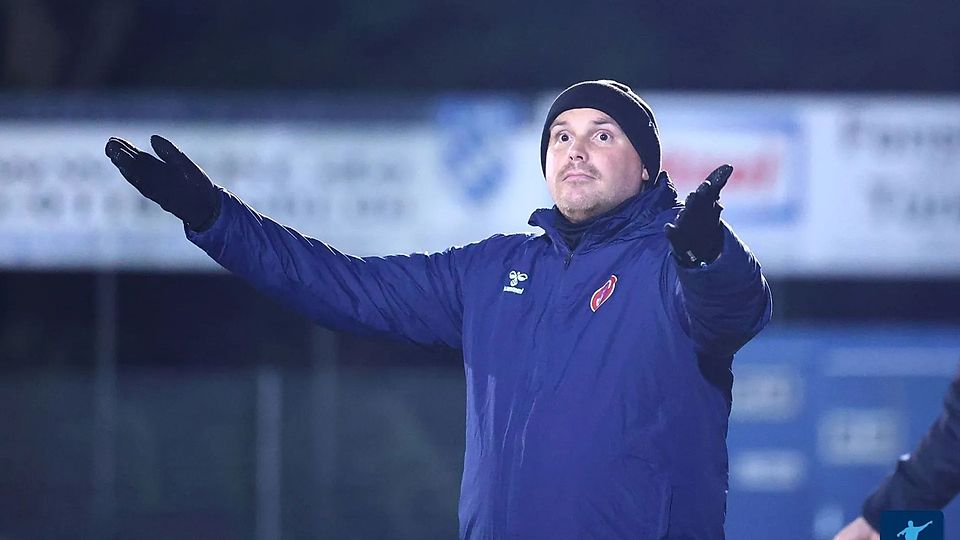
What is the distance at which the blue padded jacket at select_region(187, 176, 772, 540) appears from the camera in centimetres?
322

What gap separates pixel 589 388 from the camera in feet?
10.7

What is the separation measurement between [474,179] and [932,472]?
20.8 ft

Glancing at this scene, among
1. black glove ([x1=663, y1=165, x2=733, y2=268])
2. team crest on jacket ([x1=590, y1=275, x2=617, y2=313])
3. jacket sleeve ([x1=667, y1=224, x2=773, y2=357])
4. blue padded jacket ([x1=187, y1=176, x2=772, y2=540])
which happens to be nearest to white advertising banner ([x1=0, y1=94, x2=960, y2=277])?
blue padded jacket ([x1=187, y1=176, x2=772, y2=540])

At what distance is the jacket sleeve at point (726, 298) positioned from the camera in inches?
117

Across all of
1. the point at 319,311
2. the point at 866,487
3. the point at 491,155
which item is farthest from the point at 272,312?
the point at 319,311

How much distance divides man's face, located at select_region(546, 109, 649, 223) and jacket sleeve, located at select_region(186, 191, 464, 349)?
1.27 feet

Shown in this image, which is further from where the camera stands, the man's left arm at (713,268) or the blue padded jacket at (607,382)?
the blue padded jacket at (607,382)

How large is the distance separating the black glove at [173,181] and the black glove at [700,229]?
1.21 meters

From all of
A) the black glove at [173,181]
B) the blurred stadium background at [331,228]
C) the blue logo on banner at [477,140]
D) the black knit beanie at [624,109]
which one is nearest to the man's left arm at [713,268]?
the black knit beanie at [624,109]

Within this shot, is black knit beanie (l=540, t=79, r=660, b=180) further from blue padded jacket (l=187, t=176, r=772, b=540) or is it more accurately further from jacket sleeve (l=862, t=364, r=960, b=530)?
jacket sleeve (l=862, t=364, r=960, b=530)

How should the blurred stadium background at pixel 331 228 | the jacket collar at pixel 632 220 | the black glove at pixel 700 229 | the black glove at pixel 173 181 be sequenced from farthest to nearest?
the blurred stadium background at pixel 331 228
the black glove at pixel 173 181
the jacket collar at pixel 632 220
the black glove at pixel 700 229

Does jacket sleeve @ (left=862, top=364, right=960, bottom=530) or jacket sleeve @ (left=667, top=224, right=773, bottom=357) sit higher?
jacket sleeve @ (left=667, top=224, right=773, bottom=357)

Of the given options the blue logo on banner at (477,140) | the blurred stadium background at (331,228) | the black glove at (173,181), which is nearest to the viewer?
the black glove at (173,181)

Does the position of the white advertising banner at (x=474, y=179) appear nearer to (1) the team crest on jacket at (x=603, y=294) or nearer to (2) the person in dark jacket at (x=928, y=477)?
(2) the person in dark jacket at (x=928, y=477)
